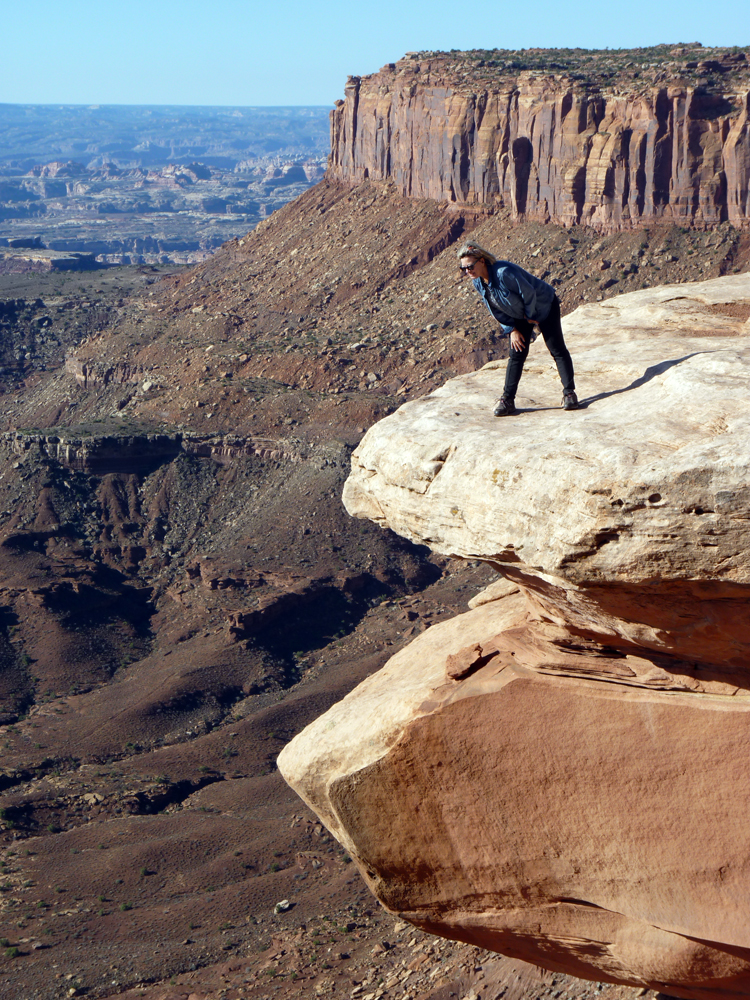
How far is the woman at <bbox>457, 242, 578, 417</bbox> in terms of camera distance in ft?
39.2

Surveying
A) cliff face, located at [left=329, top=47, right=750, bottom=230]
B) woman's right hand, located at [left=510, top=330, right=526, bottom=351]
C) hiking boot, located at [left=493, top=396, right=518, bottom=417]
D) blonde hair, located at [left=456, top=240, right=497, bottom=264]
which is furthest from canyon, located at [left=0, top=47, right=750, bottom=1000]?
blonde hair, located at [left=456, top=240, right=497, bottom=264]

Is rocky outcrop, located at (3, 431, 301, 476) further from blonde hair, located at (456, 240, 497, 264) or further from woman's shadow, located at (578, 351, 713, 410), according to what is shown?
woman's shadow, located at (578, 351, 713, 410)

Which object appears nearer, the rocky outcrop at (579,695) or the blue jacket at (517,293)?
the rocky outcrop at (579,695)

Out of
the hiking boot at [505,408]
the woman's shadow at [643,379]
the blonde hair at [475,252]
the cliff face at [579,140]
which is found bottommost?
the hiking boot at [505,408]

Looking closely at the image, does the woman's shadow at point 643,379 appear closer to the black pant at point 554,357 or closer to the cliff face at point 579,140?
the black pant at point 554,357

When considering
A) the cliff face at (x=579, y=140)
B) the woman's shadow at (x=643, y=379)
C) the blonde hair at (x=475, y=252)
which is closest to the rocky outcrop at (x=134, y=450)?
the cliff face at (x=579, y=140)

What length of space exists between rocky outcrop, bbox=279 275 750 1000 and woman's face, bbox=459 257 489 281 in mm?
1472

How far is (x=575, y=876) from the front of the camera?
471 inches

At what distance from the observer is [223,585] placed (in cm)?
4862

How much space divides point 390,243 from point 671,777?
67388 mm

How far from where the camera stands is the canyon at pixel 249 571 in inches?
740

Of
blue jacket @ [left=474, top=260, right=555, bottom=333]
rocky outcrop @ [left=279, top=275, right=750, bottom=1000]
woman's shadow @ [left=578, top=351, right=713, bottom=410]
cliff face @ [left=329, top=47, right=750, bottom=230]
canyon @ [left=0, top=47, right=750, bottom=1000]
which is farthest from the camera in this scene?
cliff face @ [left=329, top=47, right=750, bottom=230]

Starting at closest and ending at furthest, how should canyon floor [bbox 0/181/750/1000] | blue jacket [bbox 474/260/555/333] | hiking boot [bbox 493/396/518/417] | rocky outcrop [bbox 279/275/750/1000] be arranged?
A: rocky outcrop [bbox 279/275/750/1000]
hiking boot [bbox 493/396/518/417]
blue jacket [bbox 474/260/555/333]
canyon floor [bbox 0/181/750/1000]

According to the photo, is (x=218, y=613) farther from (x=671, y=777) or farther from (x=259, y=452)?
(x=671, y=777)
